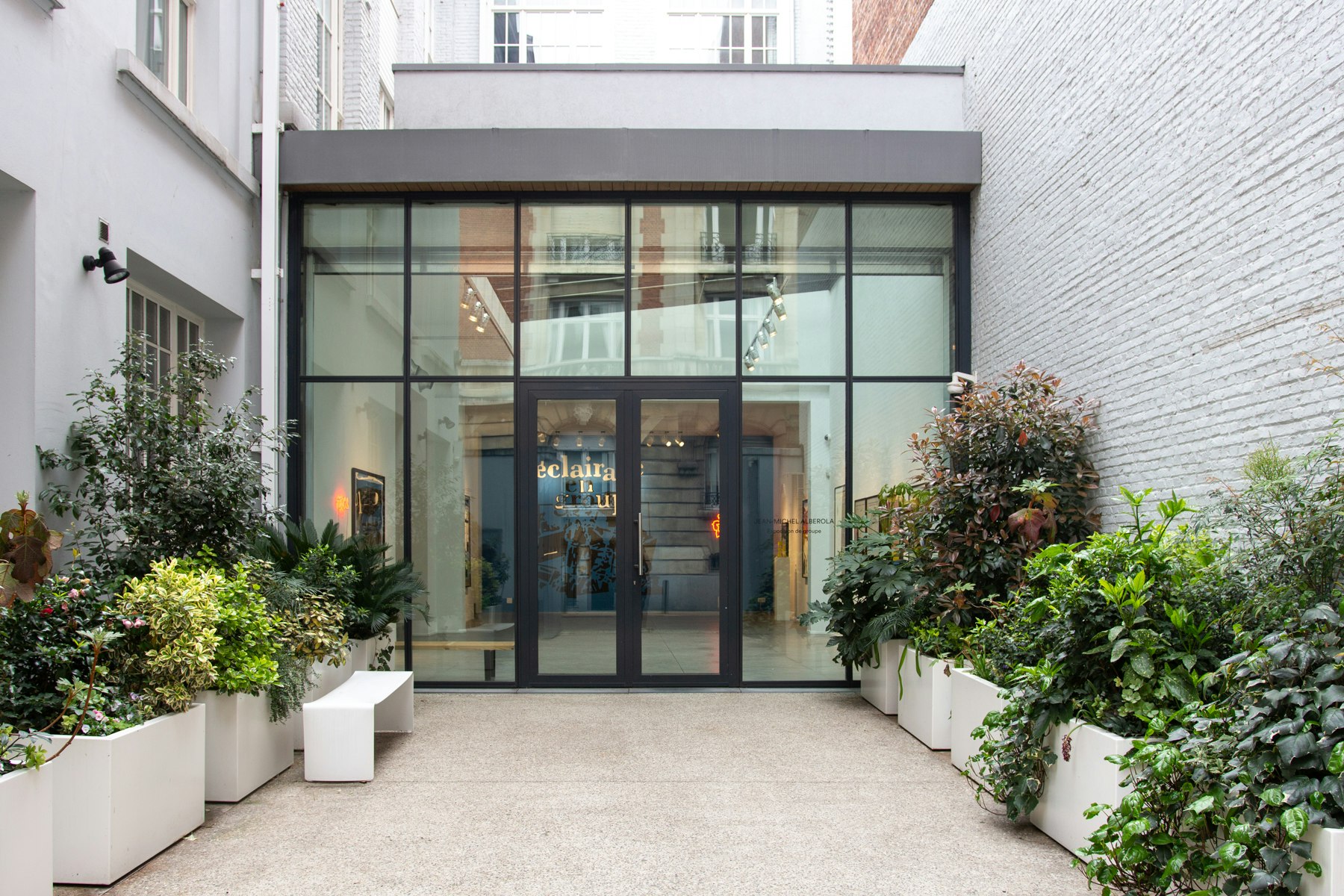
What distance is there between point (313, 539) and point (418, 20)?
1242 cm

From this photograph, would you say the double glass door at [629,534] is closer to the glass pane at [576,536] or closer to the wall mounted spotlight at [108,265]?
the glass pane at [576,536]

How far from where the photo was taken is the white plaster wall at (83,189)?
5.70 meters

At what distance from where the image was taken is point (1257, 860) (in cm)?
340

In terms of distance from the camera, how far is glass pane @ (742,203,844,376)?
961cm

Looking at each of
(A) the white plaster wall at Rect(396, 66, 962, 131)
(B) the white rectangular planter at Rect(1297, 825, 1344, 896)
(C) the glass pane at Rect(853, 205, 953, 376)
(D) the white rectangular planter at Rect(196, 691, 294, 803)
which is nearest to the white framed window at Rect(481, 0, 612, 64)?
(A) the white plaster wall at Rect(396, 66, 962, 131)

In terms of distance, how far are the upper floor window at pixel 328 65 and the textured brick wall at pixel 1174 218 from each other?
6.79m

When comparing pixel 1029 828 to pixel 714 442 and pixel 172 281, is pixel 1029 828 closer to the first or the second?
pixel 714 442

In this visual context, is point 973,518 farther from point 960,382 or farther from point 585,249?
point 585,249

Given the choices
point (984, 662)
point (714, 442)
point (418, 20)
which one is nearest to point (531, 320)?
point (714, 442)

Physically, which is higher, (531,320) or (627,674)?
(531,320)

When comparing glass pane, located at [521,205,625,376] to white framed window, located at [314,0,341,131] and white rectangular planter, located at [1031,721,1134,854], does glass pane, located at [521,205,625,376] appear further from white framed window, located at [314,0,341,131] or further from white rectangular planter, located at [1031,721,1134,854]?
white rectangular planter, located at [1031,721,1134,854]

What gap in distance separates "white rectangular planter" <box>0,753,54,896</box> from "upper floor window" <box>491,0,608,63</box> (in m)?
17.4

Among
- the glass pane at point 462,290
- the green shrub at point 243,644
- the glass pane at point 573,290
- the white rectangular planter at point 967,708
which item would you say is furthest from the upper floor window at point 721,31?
the green shrub at point 243,644

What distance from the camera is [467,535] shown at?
9477 millimetres
